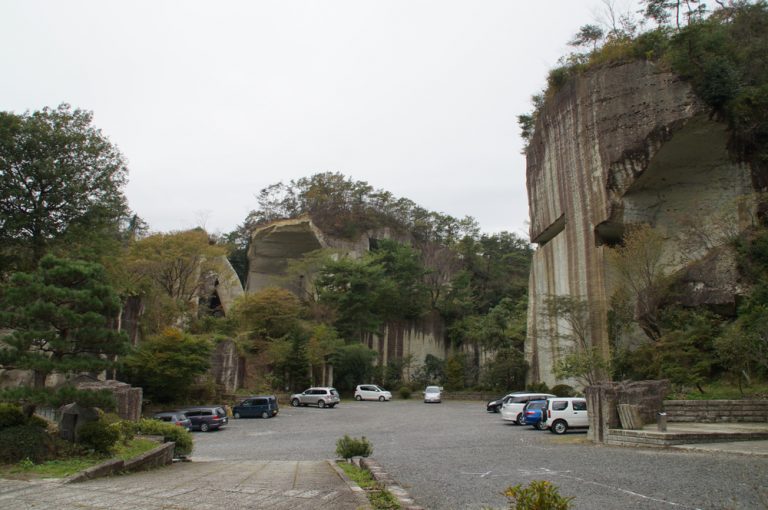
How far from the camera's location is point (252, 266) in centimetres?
5181

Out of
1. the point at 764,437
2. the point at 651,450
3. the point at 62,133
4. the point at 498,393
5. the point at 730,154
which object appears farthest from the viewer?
the point at 498,393

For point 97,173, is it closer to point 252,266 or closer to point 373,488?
point 373,488

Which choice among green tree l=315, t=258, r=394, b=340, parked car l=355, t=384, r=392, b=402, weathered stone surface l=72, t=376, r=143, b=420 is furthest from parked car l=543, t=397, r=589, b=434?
green tree l=315, t=258, r=394, b=340

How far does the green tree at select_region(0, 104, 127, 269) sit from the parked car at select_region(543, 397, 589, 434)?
19880 millimetres

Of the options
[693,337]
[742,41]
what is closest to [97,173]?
[693,337]

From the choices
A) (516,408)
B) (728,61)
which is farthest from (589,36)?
(516,408)

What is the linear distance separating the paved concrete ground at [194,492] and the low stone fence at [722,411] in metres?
11.0

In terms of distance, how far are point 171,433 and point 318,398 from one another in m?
21.0

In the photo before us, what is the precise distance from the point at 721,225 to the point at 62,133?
27.8 meters

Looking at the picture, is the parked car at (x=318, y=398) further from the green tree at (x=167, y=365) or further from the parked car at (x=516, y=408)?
the parked car at (x=516, y=408)

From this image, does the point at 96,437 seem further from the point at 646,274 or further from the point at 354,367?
the point at 354,367

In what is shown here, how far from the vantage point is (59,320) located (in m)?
11.0

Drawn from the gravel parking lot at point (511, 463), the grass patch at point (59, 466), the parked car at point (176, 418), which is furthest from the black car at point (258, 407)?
the grass patch at point (59, 466)

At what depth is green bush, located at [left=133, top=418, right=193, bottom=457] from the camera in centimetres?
1280
